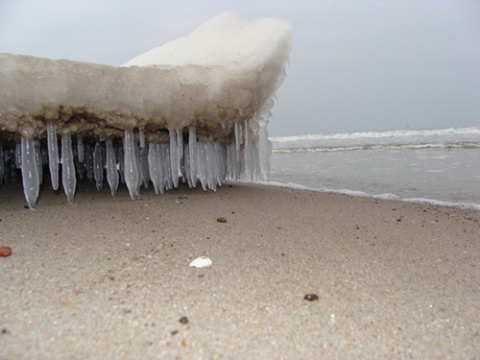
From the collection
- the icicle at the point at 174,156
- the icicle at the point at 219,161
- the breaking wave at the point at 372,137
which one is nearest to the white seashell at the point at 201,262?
the icicle at the point at 174,156

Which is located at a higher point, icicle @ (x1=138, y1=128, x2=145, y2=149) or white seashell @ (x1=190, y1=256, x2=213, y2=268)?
icicle @ (x1=138, y1=128, x2=145, y2=149)

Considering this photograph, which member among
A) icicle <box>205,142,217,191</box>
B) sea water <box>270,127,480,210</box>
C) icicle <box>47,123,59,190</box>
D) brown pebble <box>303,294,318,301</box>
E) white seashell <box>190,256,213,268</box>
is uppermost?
icicle <box>47,123,59,190</box>

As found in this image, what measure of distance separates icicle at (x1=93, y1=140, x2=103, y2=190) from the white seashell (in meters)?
1.64

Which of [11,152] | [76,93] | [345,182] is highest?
[76,93]

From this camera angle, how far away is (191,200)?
10.2 feet

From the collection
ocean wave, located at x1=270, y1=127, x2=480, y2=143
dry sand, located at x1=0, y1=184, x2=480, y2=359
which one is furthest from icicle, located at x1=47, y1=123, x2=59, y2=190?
ocean wave, located at x1=270, y1=127, x2=480, y2=143

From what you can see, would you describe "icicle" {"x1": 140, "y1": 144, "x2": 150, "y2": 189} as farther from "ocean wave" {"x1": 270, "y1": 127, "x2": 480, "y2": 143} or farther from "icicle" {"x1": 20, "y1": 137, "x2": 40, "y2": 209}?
"ocean wave" {"x1": 270, "y1": 127, "x2": 480, "y2": 143}

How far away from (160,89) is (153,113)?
0.54ft

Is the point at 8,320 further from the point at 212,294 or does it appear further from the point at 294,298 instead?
the point at 294,298

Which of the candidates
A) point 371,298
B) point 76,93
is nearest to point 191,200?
point 76,93

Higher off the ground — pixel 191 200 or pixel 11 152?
pixel 11 152

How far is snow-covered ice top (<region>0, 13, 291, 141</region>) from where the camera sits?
2.34 meters

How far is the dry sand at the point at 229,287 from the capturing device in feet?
3.78

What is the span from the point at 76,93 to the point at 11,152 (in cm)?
100
